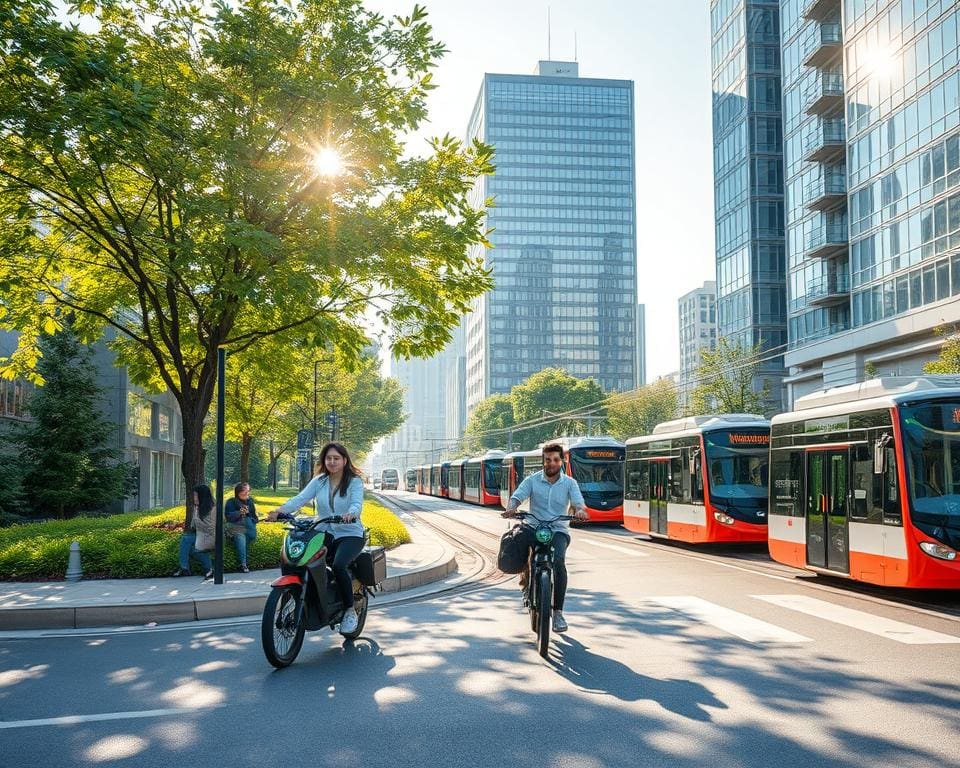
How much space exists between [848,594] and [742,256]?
5463 centimetres

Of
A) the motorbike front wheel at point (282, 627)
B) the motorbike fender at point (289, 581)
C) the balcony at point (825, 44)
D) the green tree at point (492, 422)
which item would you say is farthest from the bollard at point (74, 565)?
the green tree at point (492, 422)

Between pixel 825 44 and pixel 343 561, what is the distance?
48472 millimetres

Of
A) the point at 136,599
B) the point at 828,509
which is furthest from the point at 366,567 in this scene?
the point at 828,509

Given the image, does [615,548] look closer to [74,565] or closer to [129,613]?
[74,565]

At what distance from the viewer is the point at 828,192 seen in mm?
47219

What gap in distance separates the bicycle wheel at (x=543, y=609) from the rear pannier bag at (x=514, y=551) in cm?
50

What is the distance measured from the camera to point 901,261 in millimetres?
39125

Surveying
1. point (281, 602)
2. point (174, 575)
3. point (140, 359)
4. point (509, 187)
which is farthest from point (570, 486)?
point (509, 187)

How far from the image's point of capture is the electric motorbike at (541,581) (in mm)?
7520

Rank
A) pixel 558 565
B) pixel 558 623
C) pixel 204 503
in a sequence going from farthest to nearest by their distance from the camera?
pixel 204 503
pixel 558 623
pixel 558 565

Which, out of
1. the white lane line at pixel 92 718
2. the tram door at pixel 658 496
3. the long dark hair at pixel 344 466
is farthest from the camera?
the tram door at pixel 658 496

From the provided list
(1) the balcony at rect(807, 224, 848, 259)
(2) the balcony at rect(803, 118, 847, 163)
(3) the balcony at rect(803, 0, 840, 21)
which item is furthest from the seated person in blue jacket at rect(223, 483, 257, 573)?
(3) the balcony at rect(803, 0, 840, 21)

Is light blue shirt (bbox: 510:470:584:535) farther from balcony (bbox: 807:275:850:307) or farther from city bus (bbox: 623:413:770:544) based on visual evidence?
balcony (bbox: 807:275:850:307)

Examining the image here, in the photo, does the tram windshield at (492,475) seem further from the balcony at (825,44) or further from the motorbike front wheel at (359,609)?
the motorbike front wheel at (359,609)
